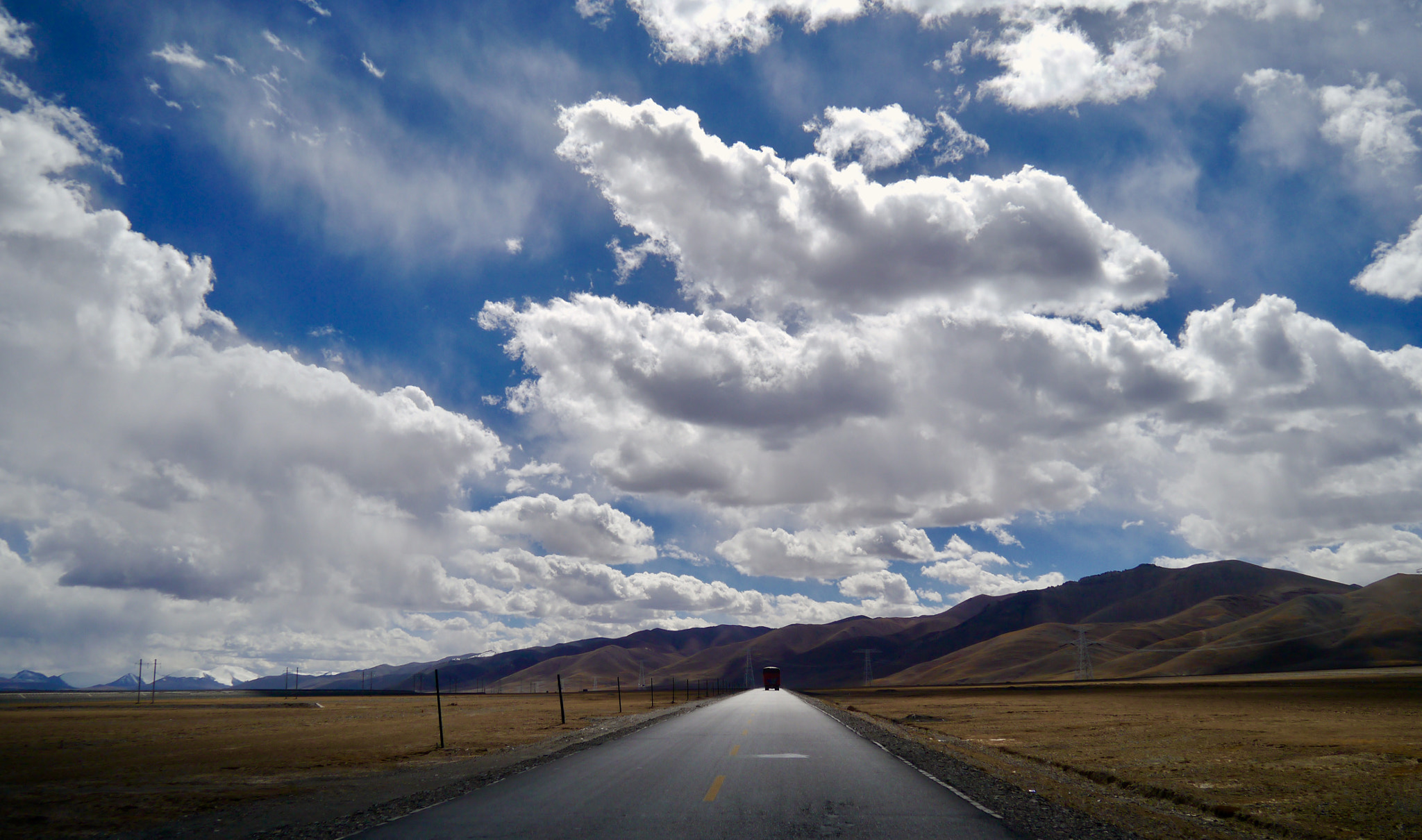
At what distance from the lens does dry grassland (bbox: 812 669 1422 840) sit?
47.2 ft

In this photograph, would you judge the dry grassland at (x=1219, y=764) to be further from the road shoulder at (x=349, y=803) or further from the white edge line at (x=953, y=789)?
the road shoulder at (x=349, y=803)

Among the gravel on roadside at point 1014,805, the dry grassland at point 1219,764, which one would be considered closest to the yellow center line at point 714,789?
the gravel on roadside at point 1014,805

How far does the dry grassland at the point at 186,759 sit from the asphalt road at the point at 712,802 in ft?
23.8

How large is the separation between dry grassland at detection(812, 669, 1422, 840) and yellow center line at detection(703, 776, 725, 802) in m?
6.59

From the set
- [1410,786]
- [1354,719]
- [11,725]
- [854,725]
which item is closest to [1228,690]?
[1354,719]

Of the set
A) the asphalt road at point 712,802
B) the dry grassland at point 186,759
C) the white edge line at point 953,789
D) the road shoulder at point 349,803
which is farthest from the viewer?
the dry grassland at point 186,759

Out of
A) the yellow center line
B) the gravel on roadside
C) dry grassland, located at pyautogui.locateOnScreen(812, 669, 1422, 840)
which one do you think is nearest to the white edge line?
the gravel on roadside

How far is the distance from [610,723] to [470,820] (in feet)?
107

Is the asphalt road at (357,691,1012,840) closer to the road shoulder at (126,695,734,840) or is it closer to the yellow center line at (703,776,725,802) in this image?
the yellow center line at (703,776,725,802)

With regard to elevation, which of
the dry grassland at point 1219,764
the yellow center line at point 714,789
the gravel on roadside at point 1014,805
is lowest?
the dry grassland at point 1219,764

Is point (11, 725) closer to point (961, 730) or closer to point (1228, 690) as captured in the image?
point (961, 730)

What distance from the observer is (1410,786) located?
56.8 feet

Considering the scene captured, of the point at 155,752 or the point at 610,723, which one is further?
the point at 610,723

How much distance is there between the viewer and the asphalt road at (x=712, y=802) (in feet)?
38.4
